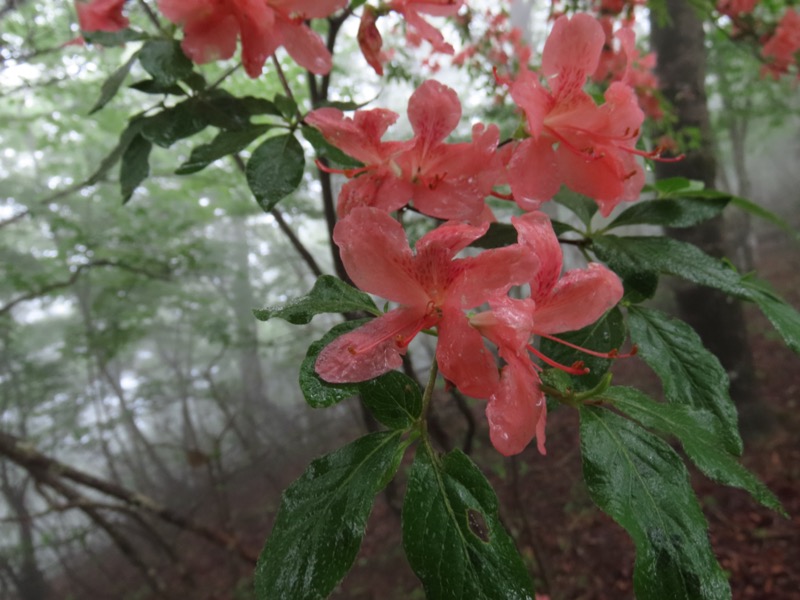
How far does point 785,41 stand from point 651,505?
2.77 m

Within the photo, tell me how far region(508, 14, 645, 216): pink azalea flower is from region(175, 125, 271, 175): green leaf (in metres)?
0.38

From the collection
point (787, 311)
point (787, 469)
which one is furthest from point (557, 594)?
point (787, 311)

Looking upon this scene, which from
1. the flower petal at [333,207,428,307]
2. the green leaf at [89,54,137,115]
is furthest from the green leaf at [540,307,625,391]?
the green leaf at [89,54,137,115]

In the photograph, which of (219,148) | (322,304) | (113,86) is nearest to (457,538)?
(322,304)

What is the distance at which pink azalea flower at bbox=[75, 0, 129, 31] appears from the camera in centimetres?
75

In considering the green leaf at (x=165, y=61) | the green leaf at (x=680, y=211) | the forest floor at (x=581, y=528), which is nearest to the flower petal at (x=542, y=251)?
the green leaf at (x=680, y=211)

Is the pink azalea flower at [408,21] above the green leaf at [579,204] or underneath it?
above

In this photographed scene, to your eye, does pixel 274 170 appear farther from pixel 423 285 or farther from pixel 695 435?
pixel 695 435

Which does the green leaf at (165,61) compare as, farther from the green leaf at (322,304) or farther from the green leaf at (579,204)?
the green leaf at (579,204)

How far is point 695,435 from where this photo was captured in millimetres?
458

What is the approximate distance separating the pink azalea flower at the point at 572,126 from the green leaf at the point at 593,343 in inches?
5.9

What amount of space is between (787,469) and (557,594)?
1.59m

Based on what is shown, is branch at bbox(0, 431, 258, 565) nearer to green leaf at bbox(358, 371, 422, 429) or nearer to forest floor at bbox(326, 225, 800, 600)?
forest floor at bbox(326, 225, 800, 600)

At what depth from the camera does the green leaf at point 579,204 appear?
0.70m
